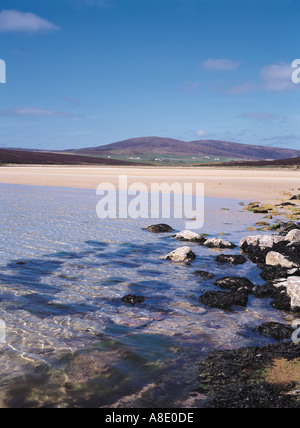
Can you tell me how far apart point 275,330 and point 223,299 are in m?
1.39

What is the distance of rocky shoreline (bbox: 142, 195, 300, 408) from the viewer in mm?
4180

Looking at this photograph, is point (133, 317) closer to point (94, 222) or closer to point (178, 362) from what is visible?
point (178, 362)

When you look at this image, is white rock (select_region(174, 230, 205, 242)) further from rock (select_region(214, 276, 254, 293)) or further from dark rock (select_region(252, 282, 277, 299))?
dark rock (select_region(252, 282, 277, 299))

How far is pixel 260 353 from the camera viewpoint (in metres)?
5.18

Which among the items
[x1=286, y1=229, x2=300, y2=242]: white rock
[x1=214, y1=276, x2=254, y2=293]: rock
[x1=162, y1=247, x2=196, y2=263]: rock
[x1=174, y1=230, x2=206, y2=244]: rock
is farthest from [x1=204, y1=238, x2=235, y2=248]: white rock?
[x1=214, y1=276, x2=254, y2=293]: rock

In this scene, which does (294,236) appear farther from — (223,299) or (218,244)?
(223,299)

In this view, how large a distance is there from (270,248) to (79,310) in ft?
21.3

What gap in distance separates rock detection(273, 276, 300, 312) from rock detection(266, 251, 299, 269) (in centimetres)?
179

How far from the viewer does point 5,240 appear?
12062mm

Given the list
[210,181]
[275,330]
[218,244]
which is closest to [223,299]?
[275,330]

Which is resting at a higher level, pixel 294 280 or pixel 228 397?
pixel 294 280

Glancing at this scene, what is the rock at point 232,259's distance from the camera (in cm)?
1018

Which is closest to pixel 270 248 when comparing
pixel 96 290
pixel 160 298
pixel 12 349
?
pixel 160 298

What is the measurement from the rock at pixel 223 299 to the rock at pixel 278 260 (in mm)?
2650
